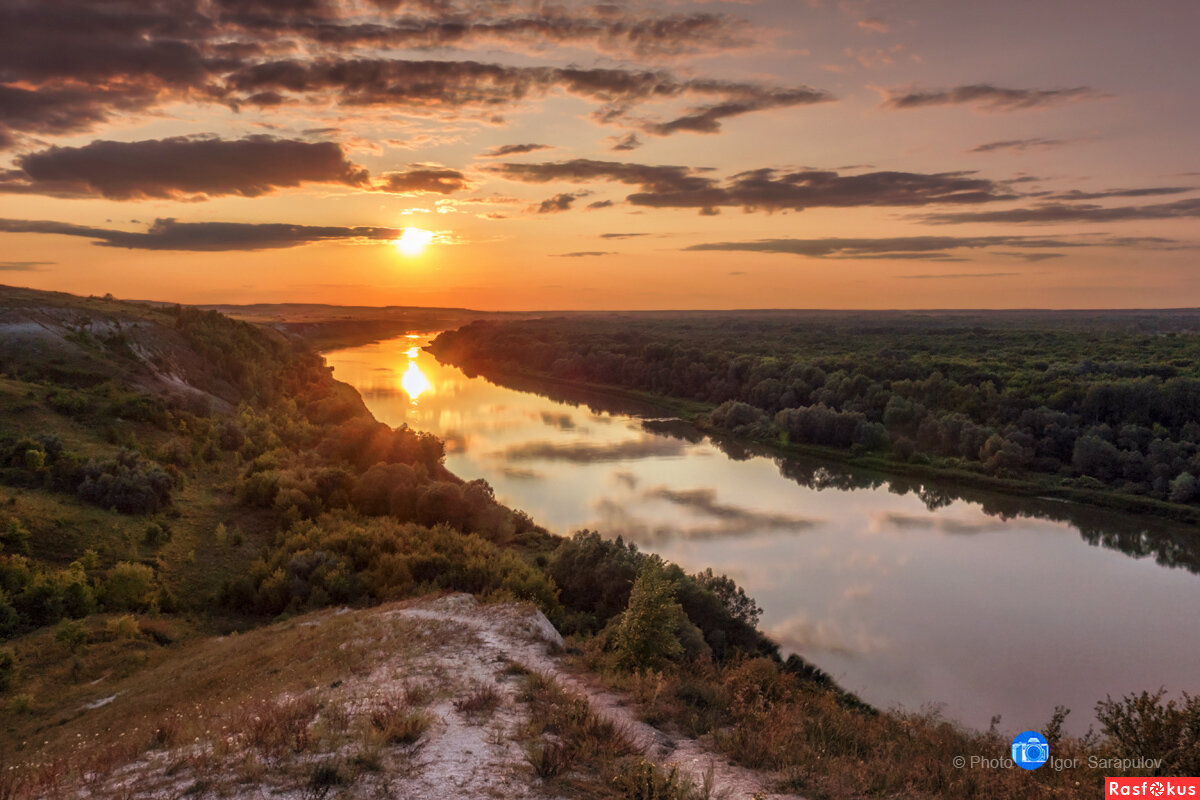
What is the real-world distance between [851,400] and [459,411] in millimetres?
35468

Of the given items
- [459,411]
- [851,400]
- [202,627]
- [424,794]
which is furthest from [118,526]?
[851,400]

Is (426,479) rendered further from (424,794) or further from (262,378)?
(262,378)

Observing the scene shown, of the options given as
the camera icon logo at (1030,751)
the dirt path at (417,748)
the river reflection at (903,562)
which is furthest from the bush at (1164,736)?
the river reflection at (903,562)

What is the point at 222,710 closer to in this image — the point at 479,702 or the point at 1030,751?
the point at 479,702

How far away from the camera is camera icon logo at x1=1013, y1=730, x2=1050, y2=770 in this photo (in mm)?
8938

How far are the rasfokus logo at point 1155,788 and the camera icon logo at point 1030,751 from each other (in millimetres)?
944

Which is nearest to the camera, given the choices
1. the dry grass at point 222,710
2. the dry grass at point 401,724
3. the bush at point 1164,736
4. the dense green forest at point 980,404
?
the dry grass at point 222,710

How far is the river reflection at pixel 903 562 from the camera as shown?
20.5 meters

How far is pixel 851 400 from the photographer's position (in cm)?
5938

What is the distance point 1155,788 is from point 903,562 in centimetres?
2255

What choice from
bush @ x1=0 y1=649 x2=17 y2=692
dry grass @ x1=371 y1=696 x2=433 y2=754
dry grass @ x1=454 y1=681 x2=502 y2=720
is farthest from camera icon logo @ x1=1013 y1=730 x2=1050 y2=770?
bush @ x1=0 y1=649 x2=17 y2=692

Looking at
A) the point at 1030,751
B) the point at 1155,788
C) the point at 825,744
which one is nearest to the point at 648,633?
the point at 825,744

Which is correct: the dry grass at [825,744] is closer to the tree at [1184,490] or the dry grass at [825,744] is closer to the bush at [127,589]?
the bush at [127,589]

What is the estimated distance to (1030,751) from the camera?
930 cm
